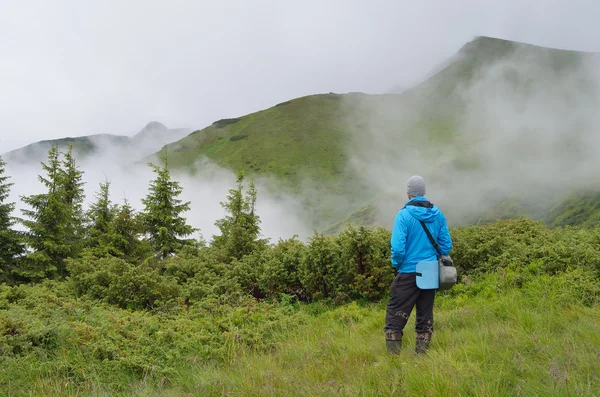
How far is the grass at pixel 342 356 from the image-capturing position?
368cm

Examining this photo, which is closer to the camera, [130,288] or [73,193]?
[130,288]

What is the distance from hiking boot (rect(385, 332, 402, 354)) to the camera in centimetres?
523

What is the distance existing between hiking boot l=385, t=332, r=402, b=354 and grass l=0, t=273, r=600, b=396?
5.4 inches

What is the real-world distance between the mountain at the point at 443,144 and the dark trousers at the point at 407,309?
70635 mm

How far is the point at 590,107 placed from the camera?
126 meters

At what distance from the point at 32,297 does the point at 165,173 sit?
1598 cm

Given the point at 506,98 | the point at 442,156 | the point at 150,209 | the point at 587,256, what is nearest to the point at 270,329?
the point at 587,256

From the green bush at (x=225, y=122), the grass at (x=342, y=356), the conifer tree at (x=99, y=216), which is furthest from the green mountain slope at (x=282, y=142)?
the grass at (x=342, y=356)

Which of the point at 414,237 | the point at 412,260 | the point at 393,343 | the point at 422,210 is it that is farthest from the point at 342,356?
the point at 422,210

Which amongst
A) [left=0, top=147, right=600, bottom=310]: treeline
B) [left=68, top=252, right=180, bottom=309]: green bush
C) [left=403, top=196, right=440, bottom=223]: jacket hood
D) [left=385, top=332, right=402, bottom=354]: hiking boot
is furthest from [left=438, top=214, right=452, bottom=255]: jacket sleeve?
[left=68, top=252, right=180, bottom=309]: green bush

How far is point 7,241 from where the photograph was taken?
20.4 metres

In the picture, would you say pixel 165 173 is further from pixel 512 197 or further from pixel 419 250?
pixel 512 197

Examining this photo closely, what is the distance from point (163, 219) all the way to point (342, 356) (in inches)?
854

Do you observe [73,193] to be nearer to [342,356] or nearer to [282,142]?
[342,356]
